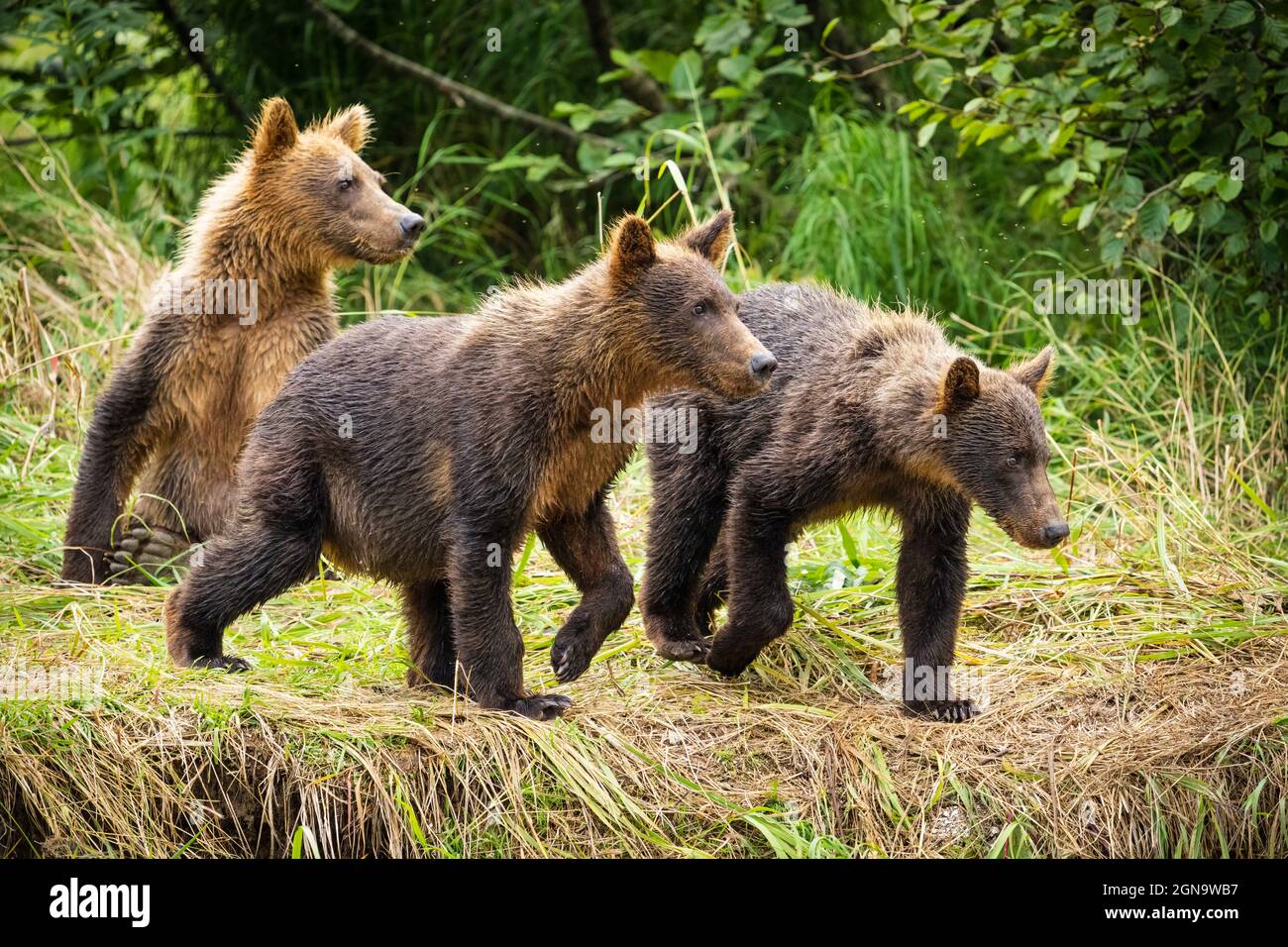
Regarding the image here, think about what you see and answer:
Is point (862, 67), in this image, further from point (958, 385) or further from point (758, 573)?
point (758, 573)

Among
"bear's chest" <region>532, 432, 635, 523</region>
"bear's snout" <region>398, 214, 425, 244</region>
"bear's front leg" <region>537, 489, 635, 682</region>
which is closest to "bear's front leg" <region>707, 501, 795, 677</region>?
"bear's front leg" <region>537, 489, 635, 682</region>

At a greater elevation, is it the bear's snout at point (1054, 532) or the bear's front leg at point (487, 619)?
the bear's snout at point (1054, 532)

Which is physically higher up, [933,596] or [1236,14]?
[1236,14]

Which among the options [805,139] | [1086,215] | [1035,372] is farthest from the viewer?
[805,139]

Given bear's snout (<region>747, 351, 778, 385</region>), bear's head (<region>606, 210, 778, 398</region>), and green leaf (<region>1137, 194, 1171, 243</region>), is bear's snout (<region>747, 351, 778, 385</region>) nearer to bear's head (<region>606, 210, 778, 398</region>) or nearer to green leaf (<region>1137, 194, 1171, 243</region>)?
bear's head (<region>606, 210, 778, 398</region>)

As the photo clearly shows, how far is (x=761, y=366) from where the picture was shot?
5.06 meters

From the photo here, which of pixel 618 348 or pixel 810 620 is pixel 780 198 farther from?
pixel 618 348

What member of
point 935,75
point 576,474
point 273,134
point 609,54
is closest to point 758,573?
point 576,474

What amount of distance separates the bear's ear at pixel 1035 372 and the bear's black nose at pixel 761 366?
1.03m

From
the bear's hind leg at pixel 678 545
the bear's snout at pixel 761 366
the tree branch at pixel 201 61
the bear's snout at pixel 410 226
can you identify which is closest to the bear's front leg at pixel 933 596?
the bear's hind leg at pixel 678 545

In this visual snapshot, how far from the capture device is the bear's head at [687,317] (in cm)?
510

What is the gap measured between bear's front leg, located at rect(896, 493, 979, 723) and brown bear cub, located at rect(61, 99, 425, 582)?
233cm

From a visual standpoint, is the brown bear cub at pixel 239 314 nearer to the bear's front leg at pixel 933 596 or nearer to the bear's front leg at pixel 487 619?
the bear's front leg at pixel 487 619

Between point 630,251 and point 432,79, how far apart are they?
555 cm
